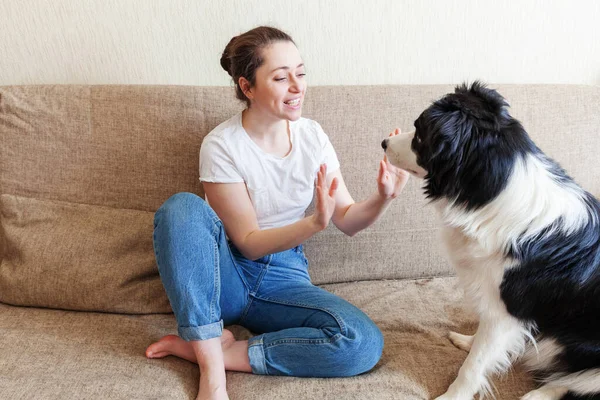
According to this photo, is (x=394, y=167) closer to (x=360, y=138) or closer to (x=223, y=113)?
(x=360, y=138)

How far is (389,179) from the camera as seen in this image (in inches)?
57.3

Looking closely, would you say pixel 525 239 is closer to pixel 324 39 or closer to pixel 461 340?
pixel 461 340

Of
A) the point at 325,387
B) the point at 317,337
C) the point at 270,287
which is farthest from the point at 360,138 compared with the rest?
the point at 325,387

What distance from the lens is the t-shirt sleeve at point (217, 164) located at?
151cm

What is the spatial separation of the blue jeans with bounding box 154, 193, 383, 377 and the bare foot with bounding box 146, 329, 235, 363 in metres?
0.07

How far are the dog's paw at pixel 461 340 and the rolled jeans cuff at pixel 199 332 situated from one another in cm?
67

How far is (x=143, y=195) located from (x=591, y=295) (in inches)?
51.4

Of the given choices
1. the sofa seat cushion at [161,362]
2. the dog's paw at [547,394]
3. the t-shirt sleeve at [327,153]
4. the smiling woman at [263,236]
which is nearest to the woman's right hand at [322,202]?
the smiling woman at [263,236]

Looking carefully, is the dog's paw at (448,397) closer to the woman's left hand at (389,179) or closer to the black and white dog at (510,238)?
the black and white dog at (510,238)

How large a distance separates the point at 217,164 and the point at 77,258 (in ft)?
1.76

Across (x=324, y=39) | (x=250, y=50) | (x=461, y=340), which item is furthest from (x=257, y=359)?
(x=324, y=39)

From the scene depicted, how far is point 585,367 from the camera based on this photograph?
4.18 ft

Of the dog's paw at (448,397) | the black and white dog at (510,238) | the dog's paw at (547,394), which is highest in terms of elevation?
the black and white dog at (510,238)

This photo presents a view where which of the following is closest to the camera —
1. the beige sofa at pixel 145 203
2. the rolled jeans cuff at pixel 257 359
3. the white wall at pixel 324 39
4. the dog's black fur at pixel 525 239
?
the dog's black fur at pixel 525 239
